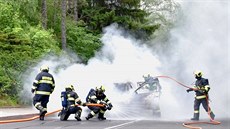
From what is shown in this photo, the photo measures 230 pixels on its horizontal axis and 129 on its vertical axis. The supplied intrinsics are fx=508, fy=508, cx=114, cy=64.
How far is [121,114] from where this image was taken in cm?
2038

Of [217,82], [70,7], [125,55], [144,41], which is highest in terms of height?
[70,7]

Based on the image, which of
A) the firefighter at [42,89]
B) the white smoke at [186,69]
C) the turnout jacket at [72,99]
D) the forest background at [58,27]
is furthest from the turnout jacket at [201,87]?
the forest background at [58,27]

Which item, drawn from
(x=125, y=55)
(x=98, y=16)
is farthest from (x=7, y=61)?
(x=98, y=16)

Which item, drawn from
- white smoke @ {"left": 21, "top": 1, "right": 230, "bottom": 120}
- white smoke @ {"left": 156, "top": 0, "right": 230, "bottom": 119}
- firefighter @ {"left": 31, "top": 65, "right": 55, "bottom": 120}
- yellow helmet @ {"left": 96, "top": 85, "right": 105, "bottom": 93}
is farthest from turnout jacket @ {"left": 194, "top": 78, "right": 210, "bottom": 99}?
firefighter @ {"left": 31, "top": 65, "right": 55, "bottom": 120}

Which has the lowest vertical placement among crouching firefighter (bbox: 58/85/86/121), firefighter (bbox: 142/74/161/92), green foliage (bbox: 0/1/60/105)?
crouching firefighter (bbox: 58/85/86/121)

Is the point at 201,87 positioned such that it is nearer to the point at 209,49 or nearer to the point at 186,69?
the point at 209,49

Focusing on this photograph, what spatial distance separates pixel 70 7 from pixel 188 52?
22.7 meters

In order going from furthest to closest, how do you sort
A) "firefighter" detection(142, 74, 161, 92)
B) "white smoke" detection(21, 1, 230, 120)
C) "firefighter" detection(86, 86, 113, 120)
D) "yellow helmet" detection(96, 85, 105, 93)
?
"white smoke" detection(21, 1, 230, 120) < "firefighter" detection(142, 74, 161, 92) < "yellow helmet" detection(96, 85, 105, 93) < "firefighter" detection(86, 86, 113, 120)

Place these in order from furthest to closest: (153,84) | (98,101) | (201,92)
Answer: (153,84)
(201,92)
(98,101)

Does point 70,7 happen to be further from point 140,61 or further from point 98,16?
point 140,61

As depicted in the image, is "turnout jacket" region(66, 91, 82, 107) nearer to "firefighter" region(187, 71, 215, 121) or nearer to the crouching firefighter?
the crouching firefighter

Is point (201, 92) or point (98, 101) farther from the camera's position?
point (201, 92)

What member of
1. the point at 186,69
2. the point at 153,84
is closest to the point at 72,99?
the point at 153,84

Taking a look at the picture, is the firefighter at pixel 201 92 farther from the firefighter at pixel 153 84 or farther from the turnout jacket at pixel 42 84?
the turnout jacket at pixel 42 84
